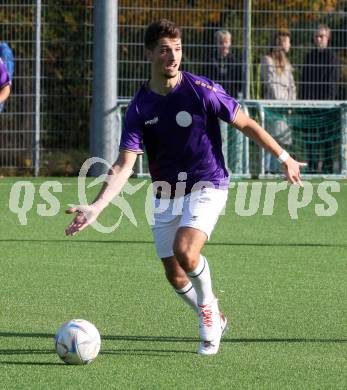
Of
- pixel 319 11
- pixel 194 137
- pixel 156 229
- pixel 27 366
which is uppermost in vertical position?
pixel 319 11

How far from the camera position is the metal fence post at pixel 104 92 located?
17609 millimetres

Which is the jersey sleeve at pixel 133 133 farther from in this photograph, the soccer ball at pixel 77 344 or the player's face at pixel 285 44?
the player's face at pixel 285 44

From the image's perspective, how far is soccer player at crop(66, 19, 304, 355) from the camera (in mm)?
6746

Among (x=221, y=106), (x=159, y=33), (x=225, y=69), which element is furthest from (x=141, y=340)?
(x=225, y=69)

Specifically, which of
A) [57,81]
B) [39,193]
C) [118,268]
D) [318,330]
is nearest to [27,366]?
[318,330]

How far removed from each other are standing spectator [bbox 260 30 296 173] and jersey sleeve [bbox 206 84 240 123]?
35.6ft

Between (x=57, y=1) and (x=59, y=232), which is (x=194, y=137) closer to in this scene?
(x=59, y=232)

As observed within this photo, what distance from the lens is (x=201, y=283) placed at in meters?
6.75

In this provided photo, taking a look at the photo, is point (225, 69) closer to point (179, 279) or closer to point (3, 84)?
point (3, 84)

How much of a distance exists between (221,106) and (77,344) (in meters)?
1.66

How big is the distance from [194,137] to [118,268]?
3186 mm

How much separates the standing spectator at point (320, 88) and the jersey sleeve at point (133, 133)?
37.7 ft

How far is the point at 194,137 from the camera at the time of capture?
691 centimetres

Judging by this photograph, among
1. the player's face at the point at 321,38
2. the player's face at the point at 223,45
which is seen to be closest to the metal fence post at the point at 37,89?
the player's face at the point at 223,45
